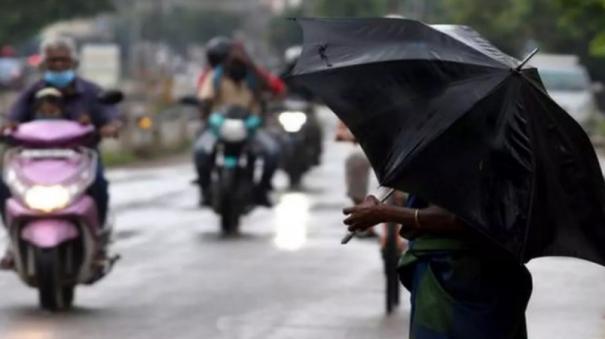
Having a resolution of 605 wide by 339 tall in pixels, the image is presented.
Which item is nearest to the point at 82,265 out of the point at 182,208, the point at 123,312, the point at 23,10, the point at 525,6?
the point at 123,312

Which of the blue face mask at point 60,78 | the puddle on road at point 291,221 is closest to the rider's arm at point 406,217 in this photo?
the blue face mask at point 60,78

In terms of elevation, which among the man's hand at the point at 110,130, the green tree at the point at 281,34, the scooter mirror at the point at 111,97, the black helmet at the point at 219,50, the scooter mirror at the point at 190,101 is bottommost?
the green tree at the point at 281,34

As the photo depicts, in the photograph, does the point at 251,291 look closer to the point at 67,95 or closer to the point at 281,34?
the point at 67,95

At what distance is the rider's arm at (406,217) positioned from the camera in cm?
550

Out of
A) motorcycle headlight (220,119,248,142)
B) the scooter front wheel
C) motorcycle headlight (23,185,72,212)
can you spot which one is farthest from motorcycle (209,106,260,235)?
motorcycle headlight (23,185,72,212)

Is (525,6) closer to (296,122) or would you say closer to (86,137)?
(296,122)

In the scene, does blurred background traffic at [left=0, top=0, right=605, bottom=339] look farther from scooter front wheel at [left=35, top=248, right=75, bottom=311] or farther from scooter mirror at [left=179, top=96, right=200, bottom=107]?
scooter mirror at [left=179, top=96, right=200, bottom=107]

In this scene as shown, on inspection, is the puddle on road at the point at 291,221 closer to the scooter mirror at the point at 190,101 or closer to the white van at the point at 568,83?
the scooter mirror at the point at 190,101

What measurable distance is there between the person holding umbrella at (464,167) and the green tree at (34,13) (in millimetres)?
39486

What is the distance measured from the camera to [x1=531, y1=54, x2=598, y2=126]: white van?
109 ft

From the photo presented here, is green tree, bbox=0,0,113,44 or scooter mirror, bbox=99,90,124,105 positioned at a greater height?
scooter mirror, bbox=99,90,124,105

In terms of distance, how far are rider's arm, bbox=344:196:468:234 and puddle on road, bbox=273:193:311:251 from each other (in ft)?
29.3

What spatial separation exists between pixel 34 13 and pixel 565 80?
16668mm

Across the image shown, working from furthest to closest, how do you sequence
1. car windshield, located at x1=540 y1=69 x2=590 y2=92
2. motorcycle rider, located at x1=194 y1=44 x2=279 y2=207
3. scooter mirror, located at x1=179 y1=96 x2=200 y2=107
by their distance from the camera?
car windshield, located at x1=540 y1=69 x2=590 y2=92 → scooter mirror, located at x1=179 y1=96 x2=200 y2=107 → motorcycle rider, located at x1=194 y1=44 x2=279 y2=207
